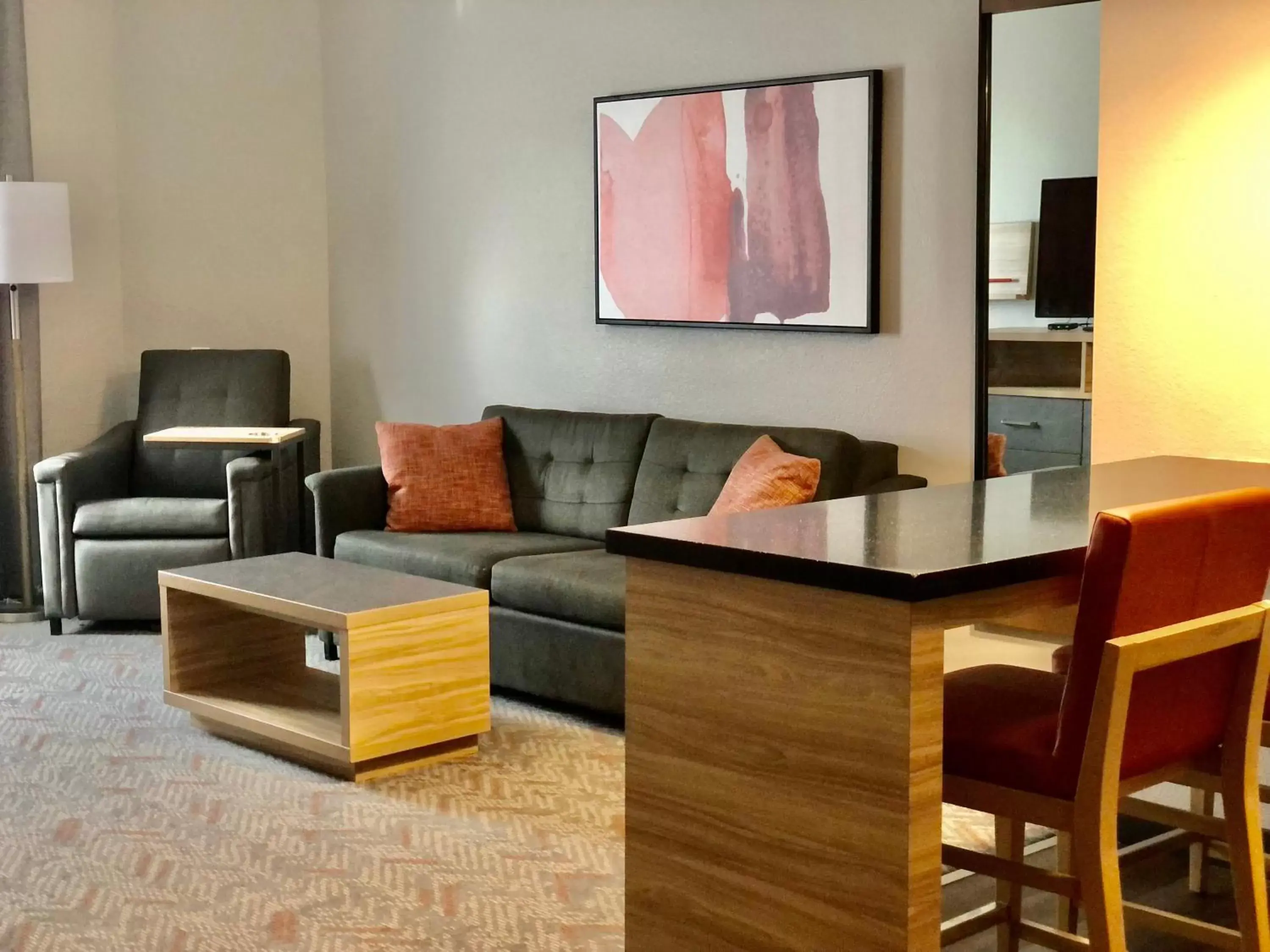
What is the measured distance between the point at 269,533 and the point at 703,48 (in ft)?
7.71

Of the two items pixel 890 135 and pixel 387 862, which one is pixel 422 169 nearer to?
pixel 890 135

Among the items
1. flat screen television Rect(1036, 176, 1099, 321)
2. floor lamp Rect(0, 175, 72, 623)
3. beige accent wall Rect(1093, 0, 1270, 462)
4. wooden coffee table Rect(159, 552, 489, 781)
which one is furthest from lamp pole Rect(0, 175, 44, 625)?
beige accent wall Rect(1093, 0, 1270, 462)

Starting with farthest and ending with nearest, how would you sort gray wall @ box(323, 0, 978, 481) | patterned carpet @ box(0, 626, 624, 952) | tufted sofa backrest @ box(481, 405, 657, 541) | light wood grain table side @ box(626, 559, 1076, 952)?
tufted sofa backrest @ box(481, 405, 657, 541) < gray wall @ box(323, 0, 978, 481) < patterned carpet @ box(0, 626, 624, 952) < light wood grain table side @ box(626, 559, 1076, 952)

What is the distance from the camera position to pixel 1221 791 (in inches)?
90.0

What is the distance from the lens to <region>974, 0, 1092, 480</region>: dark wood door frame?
428cm

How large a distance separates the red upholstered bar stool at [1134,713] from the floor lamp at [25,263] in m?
4.48

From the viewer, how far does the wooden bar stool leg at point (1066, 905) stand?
2.78m

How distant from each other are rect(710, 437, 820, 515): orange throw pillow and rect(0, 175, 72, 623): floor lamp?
2.90 meters

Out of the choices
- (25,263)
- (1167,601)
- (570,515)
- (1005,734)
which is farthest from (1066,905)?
(25,263)

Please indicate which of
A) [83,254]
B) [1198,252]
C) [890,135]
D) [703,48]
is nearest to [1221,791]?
[1198,252]

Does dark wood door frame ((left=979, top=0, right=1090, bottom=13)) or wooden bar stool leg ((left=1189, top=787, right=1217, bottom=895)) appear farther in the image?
dark wood door frame ((left=979, top=0, right=1090, bottom=13))

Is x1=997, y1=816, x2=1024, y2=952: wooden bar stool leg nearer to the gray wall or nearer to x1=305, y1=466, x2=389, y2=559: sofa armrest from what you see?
the gray wall

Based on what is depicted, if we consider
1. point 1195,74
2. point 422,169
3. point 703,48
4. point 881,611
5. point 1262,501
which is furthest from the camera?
point 422,169

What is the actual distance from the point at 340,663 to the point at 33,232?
2.52m
